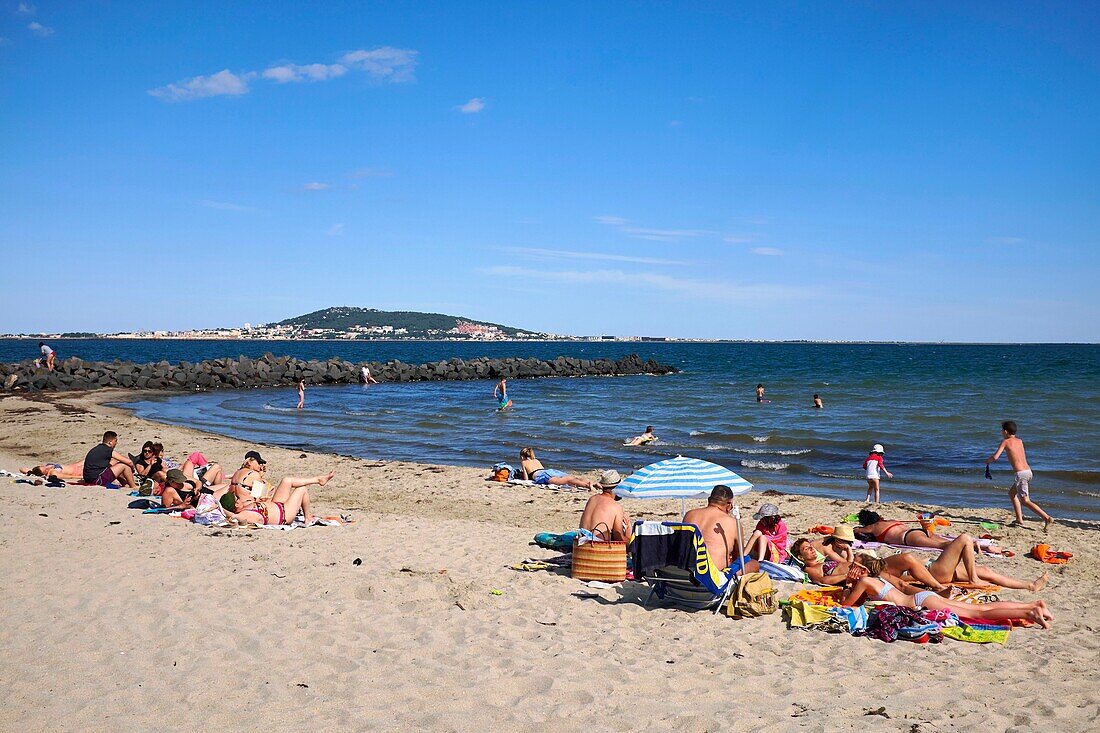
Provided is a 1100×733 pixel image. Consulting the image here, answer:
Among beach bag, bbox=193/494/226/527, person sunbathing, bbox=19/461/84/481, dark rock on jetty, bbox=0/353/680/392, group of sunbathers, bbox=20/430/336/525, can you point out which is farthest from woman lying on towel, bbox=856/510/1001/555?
dark rock on jetty, bbox=0/353/680/392

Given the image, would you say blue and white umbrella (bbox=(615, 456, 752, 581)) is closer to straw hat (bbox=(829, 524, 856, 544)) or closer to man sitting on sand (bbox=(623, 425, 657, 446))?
straw hat (bbox=(829, 524, 856, 544))

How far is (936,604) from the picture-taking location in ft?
23.3

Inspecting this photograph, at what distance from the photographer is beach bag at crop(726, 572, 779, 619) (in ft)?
23.8

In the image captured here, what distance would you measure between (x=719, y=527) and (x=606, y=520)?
4.57ft

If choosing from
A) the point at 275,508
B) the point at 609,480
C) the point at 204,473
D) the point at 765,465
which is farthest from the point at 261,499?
the point at 765,465

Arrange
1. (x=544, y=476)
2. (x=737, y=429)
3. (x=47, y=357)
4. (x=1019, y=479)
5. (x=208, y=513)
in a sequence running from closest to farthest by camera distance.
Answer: (x=208, y=513), (x=1019, y=479), (x=544, y=476), (x=737, y=429), (x=47, y=357)

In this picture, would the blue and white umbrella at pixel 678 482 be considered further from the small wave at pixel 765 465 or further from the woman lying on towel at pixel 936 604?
the small wave at pixel 765 465

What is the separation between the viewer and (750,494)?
14.5m

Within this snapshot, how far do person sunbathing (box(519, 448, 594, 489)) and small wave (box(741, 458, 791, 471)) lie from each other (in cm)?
484

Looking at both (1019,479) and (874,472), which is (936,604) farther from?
(874,472)

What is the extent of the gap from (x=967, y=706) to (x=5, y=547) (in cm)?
893

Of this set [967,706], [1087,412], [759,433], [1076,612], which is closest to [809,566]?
[1076,612]

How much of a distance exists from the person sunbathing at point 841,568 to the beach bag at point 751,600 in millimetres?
951

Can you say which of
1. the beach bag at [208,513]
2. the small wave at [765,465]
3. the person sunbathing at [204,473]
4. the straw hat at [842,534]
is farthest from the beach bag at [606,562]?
the small wave at [765,465]
